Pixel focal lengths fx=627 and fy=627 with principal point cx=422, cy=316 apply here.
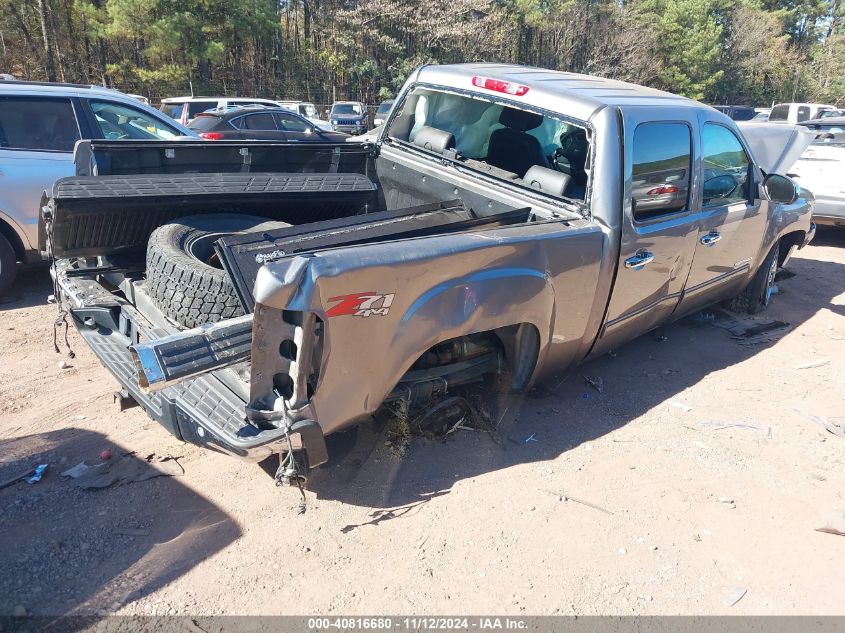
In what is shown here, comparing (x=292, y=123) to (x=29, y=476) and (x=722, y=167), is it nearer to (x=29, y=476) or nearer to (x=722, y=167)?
(x=722, y=167)

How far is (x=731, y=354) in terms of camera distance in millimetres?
5328

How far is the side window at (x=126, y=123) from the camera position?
6055mm

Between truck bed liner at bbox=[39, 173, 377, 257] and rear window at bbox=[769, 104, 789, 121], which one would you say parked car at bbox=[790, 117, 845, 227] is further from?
rear window at bbox=[769, 104, 789, 121]

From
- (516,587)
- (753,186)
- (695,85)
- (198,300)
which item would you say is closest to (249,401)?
(198,300)

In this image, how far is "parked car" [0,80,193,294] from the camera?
545cm

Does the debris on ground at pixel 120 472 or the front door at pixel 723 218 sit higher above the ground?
the front door at pixel 723 218

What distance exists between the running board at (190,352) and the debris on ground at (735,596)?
90.8 inches

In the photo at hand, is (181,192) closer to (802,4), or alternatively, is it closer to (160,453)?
(160,453)

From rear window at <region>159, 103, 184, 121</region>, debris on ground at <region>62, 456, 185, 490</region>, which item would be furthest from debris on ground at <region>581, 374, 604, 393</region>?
rear window at <region>159, 103, 184, 121</region>

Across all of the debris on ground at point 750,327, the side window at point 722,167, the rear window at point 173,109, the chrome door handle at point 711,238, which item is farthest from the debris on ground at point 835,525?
the rear window at point 173,109

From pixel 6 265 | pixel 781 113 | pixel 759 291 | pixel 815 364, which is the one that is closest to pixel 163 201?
pixel 6 265

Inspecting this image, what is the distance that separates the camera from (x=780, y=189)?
16.3 ft

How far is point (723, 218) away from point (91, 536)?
438 cm

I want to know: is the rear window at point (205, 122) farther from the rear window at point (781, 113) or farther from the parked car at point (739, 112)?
the parked car at point (739, 112)
